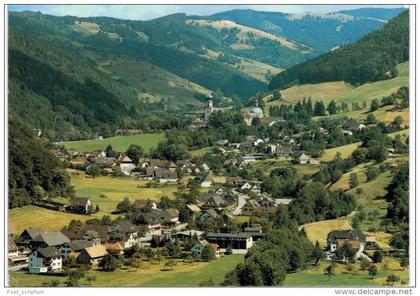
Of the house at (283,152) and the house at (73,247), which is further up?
the house at (283,152)

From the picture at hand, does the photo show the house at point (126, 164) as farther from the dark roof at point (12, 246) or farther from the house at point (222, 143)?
the dark roof at point (12, 246)

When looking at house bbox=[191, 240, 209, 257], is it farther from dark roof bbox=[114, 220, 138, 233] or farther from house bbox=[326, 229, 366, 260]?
house bbox=[326, 229, 366, 260]

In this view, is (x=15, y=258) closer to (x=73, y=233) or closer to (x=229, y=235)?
(x=73, y=233)

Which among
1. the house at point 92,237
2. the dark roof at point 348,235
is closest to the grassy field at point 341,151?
the dark roof at point 348,235

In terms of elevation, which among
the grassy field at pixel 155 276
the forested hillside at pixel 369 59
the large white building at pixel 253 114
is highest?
the forested hillside at pixel 369 59

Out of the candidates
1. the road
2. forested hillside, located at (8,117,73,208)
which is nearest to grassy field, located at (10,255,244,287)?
forested hillside, located at (8,117,73,208)

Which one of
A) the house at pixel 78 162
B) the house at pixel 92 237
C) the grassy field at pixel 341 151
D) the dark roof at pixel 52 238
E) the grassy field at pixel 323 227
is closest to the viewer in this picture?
the dark roof at pixel 52 238
